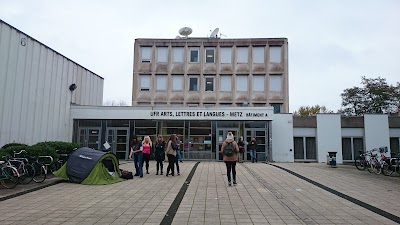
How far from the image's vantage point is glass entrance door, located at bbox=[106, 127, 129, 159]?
23922 mm

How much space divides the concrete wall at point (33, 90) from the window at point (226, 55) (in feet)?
46.4

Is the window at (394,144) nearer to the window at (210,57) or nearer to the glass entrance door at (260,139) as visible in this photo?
the glass entrance door at (260,139)

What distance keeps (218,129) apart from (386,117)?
12.6 meters

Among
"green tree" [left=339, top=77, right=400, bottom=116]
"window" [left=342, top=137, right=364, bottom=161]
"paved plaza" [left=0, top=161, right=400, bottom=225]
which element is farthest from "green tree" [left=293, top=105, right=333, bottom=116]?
"paved plaza" [left=0, top=161, right=400, bottom=225]

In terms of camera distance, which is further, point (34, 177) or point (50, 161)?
point (50, 161)

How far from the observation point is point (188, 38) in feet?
117

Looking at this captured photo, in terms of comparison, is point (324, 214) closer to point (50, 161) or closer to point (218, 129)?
point (50, 161)

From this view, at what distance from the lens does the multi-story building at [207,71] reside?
109 ft

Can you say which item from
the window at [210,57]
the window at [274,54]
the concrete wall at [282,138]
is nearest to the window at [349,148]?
the concrete wall at [282,138]

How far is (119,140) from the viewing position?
24.0 metres

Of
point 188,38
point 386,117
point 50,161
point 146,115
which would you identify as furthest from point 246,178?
point 188,38

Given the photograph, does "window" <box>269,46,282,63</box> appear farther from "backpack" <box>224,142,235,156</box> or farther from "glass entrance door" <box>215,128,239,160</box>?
"backpack" <box>224,142,235,156</box>

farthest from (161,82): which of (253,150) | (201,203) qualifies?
(201,203)

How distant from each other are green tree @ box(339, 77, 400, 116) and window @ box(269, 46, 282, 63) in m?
9.82
